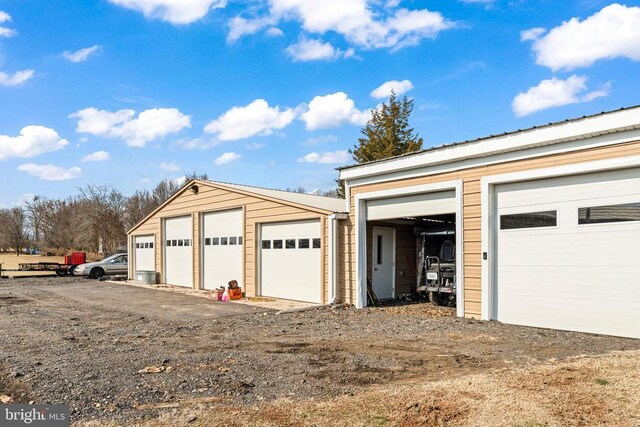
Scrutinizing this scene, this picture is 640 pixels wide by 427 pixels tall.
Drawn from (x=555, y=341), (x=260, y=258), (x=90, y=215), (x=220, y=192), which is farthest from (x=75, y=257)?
(x=555, y=341)

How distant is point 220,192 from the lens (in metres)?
17.9

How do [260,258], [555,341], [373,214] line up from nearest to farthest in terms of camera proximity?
[555,341]
[373,214]
[260,258]

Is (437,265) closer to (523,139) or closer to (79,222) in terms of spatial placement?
(523,139)

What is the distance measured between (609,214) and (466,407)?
234 inches

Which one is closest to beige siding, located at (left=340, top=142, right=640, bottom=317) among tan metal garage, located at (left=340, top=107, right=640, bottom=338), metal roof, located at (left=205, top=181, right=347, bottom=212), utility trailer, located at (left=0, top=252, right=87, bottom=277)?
tan metal garage, located at (left=340, top=107, right=640, bottom=338)

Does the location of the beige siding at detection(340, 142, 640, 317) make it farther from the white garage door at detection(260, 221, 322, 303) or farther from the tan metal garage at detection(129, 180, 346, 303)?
the white garage door at detection(260, 221, 322, 303)

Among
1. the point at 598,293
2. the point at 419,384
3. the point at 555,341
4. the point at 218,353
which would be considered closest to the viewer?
the point at 419,384

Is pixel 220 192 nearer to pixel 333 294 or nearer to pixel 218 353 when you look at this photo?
pixel 333 294

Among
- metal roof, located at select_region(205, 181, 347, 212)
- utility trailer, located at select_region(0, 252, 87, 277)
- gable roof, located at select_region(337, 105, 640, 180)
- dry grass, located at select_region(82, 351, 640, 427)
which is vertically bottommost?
utility trailer, located at select_region(0, 252, 87, 277)

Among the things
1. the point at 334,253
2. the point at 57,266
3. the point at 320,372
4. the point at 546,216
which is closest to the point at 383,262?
the point at 334,253

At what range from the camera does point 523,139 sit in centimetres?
966

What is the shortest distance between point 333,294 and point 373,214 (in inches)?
101

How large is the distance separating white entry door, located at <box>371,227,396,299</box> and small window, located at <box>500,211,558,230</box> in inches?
193

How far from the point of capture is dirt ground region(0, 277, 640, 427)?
14.7ft
